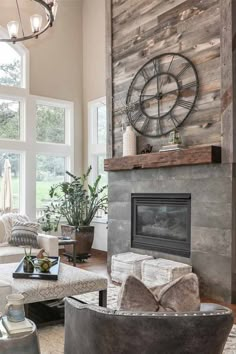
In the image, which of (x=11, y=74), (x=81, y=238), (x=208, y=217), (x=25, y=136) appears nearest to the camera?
(x=208, y=217)

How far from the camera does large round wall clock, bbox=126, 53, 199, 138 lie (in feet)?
15.9

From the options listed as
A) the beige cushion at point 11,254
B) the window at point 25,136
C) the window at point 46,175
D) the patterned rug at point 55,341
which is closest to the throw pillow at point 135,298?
the patterned rug at point 55,341

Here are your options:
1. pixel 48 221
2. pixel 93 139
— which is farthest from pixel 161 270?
pixel 93 139

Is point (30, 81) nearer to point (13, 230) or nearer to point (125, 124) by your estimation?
point (125, 124)

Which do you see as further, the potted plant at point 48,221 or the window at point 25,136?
the window at point 25,136

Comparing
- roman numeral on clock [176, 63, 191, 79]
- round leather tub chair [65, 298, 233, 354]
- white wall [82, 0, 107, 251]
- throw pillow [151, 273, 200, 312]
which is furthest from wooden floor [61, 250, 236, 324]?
round leather tub chair [65, 298, 233, 354]

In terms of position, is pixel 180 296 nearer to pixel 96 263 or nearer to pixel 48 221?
pixel 96 263

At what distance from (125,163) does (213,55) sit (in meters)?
1.92

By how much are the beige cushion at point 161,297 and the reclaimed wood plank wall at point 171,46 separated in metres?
2.96

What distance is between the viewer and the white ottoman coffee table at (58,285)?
308 cm

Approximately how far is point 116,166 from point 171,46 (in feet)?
6.12

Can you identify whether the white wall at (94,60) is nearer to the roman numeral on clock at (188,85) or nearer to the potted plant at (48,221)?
the potted plant at (48,221)

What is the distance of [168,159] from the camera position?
4848mm

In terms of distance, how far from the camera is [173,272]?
14.7 feet
